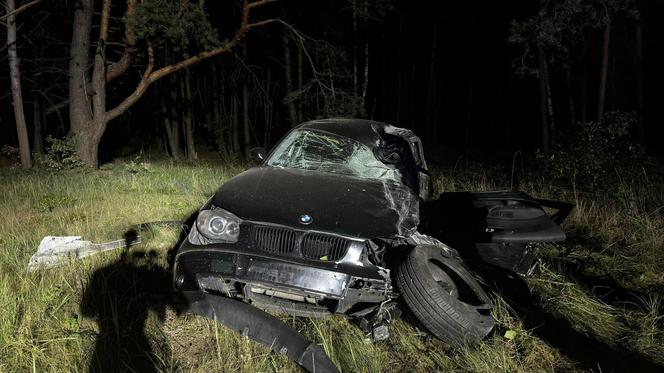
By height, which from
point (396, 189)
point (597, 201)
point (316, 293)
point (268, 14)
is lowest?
point (597, 201)

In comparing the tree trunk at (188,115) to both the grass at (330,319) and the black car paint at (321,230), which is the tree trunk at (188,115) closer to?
the grass at (330,319)

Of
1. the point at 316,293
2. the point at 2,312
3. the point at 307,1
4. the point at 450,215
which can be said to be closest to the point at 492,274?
the point at 450,215

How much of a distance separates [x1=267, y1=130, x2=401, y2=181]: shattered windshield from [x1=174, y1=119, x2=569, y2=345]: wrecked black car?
6.3 inches

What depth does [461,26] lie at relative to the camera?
31688 millimetres

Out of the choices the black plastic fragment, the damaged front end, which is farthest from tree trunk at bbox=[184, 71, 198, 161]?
the black plastic fragment

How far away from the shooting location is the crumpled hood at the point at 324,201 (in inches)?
126

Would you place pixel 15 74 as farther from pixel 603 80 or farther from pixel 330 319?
pixel 603 80

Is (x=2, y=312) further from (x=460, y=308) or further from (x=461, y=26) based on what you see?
(x=461, y=26)

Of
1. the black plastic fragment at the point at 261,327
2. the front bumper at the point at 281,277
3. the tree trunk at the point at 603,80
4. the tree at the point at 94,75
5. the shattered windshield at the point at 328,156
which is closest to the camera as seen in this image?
the black plastic fragment at the point at 261,327

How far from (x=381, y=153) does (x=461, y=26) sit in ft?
99.4

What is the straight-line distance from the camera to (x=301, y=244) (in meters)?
3.07

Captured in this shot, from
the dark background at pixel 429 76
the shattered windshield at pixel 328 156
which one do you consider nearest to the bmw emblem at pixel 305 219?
the shattered windshield at pixel 328 156

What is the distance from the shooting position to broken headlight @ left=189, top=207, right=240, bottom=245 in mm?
3244

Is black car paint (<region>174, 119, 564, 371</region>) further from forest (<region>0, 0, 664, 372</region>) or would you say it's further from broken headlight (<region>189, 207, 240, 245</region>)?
forest (<region>0, 0, 664, 372</region>)
